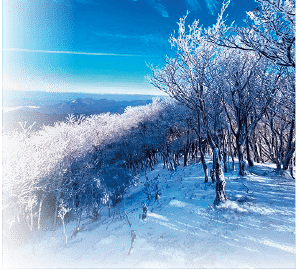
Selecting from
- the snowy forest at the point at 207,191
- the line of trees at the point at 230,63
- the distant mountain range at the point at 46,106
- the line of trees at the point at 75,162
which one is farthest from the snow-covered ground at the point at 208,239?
the distant mountain range at the point at 46,106

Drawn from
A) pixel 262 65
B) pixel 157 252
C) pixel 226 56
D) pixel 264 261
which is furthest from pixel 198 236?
pixel 262 65

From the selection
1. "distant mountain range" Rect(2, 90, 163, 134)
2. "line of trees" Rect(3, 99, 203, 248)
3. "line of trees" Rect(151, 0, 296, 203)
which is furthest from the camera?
"line of trees" Rect(3, 99, 203, 248)

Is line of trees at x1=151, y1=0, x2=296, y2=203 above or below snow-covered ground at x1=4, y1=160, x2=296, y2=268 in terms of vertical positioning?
above

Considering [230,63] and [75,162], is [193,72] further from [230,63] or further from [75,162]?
[75,162]

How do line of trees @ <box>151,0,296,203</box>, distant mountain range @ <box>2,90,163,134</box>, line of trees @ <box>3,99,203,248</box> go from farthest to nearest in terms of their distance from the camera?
line of trees @ <box>3,99,203,248</box> → distant mountain range @ <box>2,90,163,134</box> → line of trees @ <box>151,0,296,203</box>

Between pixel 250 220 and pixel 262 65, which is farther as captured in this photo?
pixel 262 65

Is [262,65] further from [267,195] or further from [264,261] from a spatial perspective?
[264,261]

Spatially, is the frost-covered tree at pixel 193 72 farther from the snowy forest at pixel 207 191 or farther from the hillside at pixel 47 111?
the hillside at pixel 47 111

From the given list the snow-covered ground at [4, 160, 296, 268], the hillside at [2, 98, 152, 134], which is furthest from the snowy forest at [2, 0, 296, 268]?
the hillside at [2, 98, 152, 134]

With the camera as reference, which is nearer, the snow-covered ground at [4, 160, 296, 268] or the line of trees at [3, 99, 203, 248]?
the snow-covered ground at [4, 160, 296, 268]

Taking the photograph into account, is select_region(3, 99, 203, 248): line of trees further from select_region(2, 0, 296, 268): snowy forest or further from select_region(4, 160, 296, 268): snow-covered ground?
select_region(4, 160, 296, 268): snow-covered ground
